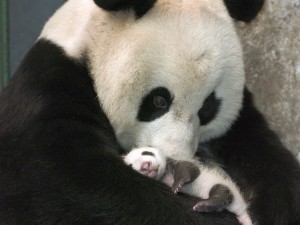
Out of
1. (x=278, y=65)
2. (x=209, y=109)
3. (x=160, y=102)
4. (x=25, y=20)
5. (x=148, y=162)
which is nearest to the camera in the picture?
(x=148, y=162)

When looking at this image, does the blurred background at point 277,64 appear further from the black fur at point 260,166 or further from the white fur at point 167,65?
the white fur at point 167,65

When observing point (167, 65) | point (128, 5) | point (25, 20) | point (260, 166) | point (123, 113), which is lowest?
point (25, 20)


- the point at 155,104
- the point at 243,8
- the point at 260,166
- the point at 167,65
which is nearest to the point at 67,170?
the point at 155,104

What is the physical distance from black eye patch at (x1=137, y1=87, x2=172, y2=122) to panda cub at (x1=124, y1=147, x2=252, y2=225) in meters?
0.15

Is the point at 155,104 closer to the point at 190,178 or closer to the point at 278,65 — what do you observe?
the point at 190,178

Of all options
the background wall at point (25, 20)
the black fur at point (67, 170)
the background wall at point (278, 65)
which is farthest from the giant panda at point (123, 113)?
the background wall at point (25, 20)

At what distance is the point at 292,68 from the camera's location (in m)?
3.99

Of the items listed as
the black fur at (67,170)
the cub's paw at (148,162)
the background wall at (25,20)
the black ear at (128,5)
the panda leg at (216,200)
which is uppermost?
the black ear at (128,5)

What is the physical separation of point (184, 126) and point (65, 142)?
1.93 ft

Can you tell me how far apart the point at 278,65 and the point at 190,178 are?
1.34 metres

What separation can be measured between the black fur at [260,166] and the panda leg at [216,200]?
246 mm

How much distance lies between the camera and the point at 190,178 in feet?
9.87

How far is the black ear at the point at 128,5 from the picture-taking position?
2897 millimetres

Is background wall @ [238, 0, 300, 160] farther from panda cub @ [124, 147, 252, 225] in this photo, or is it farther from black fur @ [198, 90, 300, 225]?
panda cub @ [124, 147, 252, 225]
